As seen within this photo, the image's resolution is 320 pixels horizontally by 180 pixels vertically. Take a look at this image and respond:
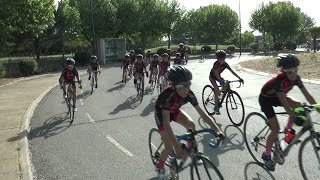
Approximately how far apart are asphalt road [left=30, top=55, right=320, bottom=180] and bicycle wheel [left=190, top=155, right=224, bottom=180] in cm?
136

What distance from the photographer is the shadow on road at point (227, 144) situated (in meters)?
7.71

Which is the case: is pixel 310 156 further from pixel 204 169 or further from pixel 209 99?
pixel 209 99

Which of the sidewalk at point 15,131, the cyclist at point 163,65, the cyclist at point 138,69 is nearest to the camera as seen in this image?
the sidewalk at point 15,131

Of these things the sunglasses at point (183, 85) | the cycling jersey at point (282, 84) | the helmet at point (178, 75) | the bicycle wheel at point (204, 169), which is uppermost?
the helmet at point (178, 75)

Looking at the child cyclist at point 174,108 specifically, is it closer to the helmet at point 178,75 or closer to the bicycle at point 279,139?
the helmet at point 178,75

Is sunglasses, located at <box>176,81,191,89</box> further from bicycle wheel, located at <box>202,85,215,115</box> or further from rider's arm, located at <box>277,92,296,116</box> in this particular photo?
bicycle wheel, located at <box>202,85,215,115</box>

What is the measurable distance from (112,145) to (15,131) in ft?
10.8

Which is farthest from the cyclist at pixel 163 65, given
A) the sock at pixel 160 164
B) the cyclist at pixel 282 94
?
the sock at pixel 160 164

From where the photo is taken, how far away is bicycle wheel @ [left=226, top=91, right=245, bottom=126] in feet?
33.8

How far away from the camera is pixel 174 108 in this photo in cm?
554

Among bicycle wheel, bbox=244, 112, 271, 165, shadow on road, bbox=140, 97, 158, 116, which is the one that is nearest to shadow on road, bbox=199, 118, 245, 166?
bicycle wheel, bbox=244, 112, 271, 165

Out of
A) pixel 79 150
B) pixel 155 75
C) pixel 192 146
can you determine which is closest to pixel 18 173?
pixel 79 150

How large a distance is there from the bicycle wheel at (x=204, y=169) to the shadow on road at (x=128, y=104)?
345 inches

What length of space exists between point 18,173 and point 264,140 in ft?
14.1
